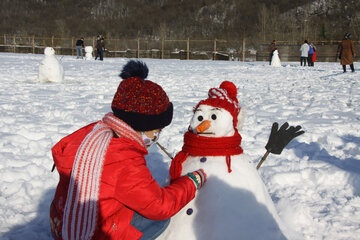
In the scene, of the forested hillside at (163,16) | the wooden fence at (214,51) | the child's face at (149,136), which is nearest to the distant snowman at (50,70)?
the child's face at (149,136)

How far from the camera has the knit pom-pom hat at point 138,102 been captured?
159 centimetres

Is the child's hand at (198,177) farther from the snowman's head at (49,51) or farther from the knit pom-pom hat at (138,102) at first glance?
the snowman's head at (49,51)

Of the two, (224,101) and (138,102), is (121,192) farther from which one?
(224,101)

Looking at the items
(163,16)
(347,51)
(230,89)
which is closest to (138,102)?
(230,89)

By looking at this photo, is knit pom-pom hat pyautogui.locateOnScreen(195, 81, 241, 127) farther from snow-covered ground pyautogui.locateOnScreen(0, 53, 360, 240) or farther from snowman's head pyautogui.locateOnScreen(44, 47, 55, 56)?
snowman's head pyautogui.locateOnScreen(44, 47, 55, 56)

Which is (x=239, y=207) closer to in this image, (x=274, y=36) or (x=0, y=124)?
(x=0, y=124)

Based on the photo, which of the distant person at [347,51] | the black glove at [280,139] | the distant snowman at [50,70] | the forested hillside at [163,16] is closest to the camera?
the black glove at [280,139]

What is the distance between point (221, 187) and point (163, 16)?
237 feet

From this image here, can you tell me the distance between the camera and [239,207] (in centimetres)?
172

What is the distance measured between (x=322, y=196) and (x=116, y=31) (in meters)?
67.7

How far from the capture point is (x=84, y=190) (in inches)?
56.9

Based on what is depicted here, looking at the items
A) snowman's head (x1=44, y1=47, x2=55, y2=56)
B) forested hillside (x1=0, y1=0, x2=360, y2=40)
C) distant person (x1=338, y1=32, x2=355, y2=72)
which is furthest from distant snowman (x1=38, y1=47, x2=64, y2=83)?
forested hillside (x1=0, y1=0, x2=360, y2=40)

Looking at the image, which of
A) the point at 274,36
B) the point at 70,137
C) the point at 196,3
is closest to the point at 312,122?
the point at 70,137

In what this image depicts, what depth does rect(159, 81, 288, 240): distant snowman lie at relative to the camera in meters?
1.69
